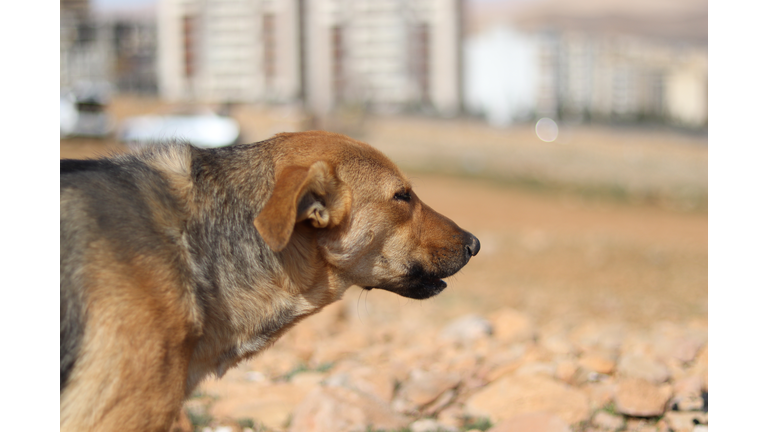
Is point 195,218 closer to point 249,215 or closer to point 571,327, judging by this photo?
point 249,215

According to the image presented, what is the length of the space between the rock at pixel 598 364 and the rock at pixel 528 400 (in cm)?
49

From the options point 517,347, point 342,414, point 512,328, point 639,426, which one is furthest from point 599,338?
point 342,414

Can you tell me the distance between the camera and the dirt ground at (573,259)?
853 centimetres

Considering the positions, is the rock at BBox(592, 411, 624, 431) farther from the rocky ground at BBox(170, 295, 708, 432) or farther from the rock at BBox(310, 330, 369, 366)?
the rock at BBox(310, 330, 369, 366)

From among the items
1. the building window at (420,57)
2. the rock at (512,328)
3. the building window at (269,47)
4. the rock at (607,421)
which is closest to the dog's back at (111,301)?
the rock at (607,421)

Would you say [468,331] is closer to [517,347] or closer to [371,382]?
[517,347]

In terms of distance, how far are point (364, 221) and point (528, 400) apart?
198 cm

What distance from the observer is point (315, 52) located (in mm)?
48562

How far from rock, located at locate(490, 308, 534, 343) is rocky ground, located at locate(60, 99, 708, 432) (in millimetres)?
14

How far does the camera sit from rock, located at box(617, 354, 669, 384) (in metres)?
4.49

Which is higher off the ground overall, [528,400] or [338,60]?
[338,60]

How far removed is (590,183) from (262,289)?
2272 centimetres

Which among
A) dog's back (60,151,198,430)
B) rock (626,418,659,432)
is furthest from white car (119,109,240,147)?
dog's back (60,151,198,430)
